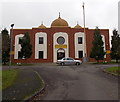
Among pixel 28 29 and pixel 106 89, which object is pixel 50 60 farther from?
pixel 106 89

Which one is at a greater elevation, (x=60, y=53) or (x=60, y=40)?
(x=60, y=40)

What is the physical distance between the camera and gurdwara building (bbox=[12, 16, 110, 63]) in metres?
37.7

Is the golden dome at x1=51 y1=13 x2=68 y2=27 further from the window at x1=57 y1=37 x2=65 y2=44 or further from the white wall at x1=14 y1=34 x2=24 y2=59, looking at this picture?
the white wall at x1=14 y1=34 x2=24 y2=59

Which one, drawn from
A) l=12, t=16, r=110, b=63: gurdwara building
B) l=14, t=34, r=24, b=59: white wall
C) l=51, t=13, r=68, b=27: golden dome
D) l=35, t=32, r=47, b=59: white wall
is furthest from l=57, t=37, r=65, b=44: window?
l=14, t=34, r=24, b=59: white wall

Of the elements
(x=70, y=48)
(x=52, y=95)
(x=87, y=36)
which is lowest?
(x=52, y=95)

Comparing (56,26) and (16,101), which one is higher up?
(56,26)

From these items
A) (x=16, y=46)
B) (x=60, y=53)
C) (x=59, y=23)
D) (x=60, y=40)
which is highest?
(x=59, y=23)

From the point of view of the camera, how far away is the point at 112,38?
35344 mm

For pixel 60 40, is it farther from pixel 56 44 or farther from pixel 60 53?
pixel 60 53

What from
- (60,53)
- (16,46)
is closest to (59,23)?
(60,53)

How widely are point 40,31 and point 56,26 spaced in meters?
3.81

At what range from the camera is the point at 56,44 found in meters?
38.2

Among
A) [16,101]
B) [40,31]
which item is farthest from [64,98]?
[40,31]

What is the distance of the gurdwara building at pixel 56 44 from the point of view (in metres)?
37.7
